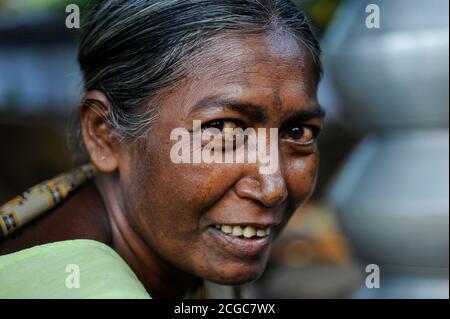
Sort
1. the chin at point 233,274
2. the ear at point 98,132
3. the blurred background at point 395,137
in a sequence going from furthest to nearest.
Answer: the blurred background at point 395,137
the ear at point 98,132
the chin at point 233,274

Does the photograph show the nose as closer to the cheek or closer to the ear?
the cheek

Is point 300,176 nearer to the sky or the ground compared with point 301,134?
nearer to the ground

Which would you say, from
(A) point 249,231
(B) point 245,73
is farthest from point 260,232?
(B) point 245,73

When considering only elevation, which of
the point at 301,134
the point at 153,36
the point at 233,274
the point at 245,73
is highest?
the point at 153,36

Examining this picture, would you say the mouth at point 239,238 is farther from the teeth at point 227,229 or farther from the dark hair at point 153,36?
the dark hair at point 153,36

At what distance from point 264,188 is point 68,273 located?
56cm

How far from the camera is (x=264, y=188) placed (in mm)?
1815

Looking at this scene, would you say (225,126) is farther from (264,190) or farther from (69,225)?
(69,225)

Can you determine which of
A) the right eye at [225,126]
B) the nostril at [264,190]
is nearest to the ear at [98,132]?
the right eye at [225,126]

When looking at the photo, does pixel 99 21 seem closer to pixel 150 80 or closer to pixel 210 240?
pixel 150 80

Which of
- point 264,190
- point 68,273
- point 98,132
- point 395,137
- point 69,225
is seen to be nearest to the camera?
point 68,273

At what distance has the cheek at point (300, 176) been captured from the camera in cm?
198

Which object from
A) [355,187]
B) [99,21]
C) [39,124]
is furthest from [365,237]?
[39,124]

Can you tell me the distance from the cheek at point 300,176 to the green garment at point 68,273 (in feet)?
1.86
